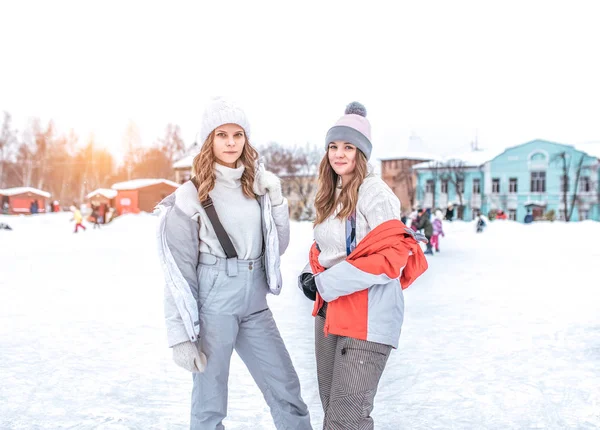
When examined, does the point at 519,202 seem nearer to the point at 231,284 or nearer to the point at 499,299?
the point at 499,299

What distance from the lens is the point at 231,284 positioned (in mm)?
2439

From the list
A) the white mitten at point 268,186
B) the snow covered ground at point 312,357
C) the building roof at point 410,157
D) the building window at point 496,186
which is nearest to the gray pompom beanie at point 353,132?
the white mitten at point 268,186

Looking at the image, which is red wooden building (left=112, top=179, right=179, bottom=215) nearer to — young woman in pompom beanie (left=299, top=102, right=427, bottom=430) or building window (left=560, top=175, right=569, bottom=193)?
building window (left=560, top=175, right=569, bottom=193)

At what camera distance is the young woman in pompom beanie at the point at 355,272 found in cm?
222

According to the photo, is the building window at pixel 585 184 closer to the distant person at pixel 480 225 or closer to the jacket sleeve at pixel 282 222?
the distant person at pixel 480 225

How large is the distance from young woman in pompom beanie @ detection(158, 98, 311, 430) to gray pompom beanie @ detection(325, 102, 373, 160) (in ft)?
1.11

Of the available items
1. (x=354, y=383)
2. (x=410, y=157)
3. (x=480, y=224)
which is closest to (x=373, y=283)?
(x=354, y=383)

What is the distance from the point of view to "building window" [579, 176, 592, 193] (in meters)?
40.9

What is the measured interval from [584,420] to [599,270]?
363 inches

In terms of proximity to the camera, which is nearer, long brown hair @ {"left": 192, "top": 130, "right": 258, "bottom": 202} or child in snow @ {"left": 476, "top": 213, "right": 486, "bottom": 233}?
long brown hair @ {"left": 192, "top": 130, "right": 258, "bottom": 202}

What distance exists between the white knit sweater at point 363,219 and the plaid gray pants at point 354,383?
1.13 ft

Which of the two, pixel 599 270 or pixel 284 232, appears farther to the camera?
pixel 599 270

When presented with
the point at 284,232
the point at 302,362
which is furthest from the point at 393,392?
the point at 284,232

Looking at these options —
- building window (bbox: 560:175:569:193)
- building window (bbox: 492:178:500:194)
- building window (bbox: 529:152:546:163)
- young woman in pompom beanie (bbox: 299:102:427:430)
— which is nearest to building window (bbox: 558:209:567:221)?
building window (bbox: 560:175:569:193)
